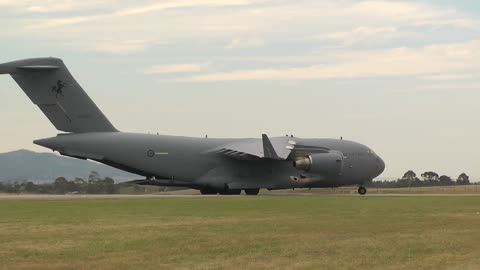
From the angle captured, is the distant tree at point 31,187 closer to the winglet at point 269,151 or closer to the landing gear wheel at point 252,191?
the landing gear wheel at point 252,191

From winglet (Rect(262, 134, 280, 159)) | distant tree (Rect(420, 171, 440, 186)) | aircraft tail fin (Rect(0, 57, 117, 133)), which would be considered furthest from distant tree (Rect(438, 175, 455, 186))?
aircraft tail fin (Rect(0, 57, 117, 133))

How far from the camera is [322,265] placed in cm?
1534

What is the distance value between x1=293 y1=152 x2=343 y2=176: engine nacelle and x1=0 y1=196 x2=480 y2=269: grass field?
26.2 metres

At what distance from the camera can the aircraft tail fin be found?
173ft

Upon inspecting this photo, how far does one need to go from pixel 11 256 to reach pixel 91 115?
3785 cm

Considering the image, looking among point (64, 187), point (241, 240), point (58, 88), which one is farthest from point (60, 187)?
point (241, 240)

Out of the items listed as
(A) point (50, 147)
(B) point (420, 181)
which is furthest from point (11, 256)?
(B) point (420, 181)

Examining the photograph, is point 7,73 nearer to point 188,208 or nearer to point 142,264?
point 188,208

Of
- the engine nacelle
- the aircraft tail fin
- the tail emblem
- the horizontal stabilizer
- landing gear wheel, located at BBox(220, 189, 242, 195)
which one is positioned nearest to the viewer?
the horizontal stabilizer

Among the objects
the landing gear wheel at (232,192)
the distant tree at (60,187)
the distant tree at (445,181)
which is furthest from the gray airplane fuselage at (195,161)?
the distant tree at (445,181)

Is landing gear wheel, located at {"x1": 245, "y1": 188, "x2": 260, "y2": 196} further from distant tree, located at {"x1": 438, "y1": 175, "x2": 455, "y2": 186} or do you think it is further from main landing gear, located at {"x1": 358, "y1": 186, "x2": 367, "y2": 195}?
distant tree, located at {"x1": 438, "y1": 175, "x2": 455, "y2": 186}

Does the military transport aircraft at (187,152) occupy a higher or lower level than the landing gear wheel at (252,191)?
higher

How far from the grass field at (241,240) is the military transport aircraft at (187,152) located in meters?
23.8

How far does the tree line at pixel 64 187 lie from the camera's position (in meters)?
65.4
